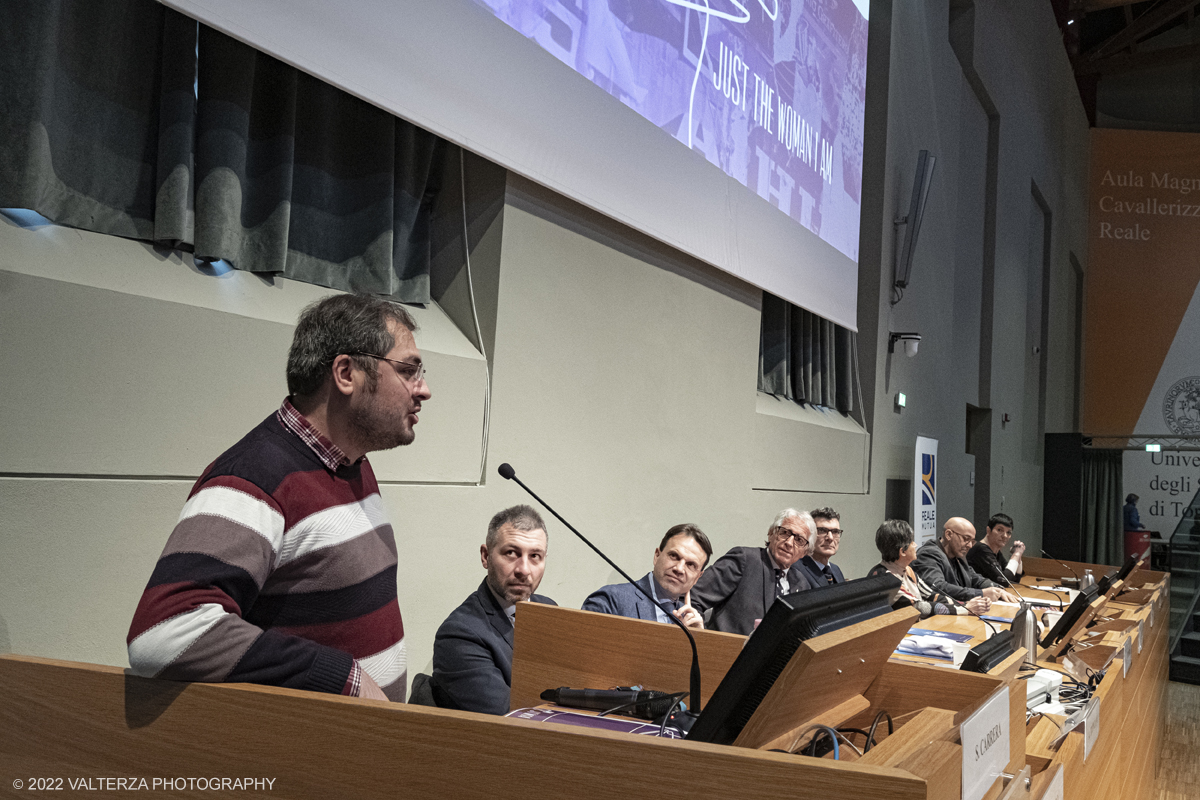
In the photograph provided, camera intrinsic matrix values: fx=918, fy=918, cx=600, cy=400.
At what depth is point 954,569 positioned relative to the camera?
5.68 meters

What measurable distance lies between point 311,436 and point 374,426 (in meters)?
0.09

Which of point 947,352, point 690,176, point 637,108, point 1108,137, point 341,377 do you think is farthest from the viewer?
point 1108,137

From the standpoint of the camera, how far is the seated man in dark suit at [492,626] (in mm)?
1850

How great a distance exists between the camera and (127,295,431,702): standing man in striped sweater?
0.98 metres

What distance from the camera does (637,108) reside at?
338 centimetres

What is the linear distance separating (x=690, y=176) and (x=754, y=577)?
5.36ft

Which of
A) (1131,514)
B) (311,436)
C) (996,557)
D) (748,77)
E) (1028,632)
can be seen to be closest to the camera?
(311,436)

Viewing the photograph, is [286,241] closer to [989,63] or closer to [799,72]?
[799,72]

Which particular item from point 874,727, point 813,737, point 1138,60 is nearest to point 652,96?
point 874,727

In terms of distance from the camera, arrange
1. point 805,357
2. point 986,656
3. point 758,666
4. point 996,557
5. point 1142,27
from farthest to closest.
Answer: point 1142,27 → point 996,557 → point 805,357 → point 986,656 → point 758,666

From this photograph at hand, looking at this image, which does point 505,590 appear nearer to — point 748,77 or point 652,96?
point 652,96

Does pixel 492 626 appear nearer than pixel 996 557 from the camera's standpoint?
Yes

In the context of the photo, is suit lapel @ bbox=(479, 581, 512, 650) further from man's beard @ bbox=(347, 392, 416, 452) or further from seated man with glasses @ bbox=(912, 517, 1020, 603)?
seated man with glasses @ bbox=(912, 517, 1020, 603)

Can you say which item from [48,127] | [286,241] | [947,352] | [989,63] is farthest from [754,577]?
[989,63]
